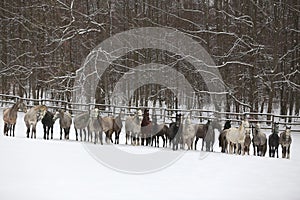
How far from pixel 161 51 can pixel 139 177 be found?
16341 millimetres

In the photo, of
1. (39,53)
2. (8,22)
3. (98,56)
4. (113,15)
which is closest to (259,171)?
(98,56)

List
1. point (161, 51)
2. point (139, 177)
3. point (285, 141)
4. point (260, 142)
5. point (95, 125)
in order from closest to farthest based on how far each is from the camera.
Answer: point (139, 177)
point (285, 141)
point (260, 142)
point (95, 125)
point (161, 51)

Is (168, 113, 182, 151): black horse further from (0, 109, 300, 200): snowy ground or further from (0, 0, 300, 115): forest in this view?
(0, 0, 300, 115): forest

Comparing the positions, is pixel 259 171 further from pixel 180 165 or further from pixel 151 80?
pixel 151 80

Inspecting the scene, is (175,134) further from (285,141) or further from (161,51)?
(161,51)

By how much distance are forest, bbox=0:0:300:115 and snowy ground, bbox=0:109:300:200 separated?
36.0ft

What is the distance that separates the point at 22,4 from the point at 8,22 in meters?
1.64

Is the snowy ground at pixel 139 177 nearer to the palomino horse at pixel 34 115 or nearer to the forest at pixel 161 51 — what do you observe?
the palomino horse at pixel 34 115

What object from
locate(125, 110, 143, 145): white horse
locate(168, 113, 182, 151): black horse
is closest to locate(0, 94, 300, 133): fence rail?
locate(125, 110, 143, 145): white horse

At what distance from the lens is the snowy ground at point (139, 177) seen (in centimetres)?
909

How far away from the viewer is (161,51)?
84.7 feet

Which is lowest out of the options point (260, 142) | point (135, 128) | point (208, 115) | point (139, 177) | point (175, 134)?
point (139, 177)

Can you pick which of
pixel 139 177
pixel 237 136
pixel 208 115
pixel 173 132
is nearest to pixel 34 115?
pixel 173 132

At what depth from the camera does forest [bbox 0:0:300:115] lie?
23188 millimetres
